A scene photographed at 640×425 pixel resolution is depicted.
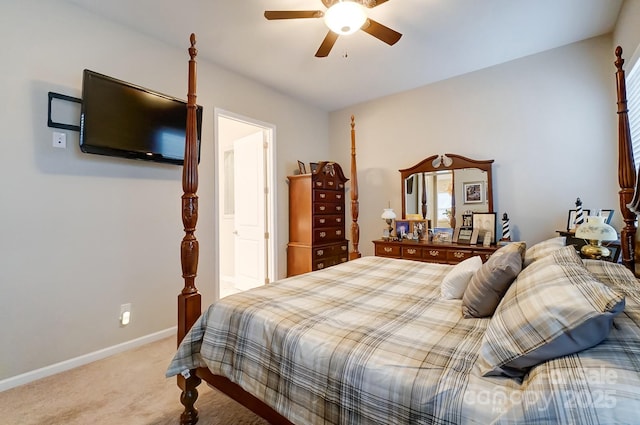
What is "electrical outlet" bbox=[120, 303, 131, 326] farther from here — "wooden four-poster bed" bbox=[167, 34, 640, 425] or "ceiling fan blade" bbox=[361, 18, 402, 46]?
"ceiling fan blade" bbox=[361, 18, 402, 46]

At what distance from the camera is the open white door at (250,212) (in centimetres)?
399

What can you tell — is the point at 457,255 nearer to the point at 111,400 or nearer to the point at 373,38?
the point at 373,38

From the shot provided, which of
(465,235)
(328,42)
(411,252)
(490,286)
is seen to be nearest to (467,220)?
(465,235)

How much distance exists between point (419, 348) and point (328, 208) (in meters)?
3.21

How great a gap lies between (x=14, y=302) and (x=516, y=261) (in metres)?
3.20

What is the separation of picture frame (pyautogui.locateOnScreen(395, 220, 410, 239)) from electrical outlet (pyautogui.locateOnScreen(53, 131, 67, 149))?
359cm

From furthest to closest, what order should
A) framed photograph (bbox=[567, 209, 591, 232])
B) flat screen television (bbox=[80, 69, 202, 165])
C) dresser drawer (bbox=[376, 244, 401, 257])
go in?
dresser drawer (bbox=[376, 244, 401, 257]) < framed photograph (bbox=[567, 209, 591, 232]) < flat screen television (bbox=[80, 69, 202, 165])

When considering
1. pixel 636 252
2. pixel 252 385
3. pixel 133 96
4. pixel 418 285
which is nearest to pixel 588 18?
pixel 636 252

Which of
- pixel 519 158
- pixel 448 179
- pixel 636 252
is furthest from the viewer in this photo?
pixel 448 179

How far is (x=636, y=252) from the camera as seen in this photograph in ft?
5.47

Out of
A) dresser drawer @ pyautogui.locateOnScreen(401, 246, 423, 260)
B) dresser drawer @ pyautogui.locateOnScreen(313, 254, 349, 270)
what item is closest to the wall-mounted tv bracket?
dresser drawer @ pyautogui.locateOnScreen(313, 254, 349, 270)

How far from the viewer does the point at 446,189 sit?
367 centimetres

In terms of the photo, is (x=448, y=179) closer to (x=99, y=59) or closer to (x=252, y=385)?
(x=252, y=385)

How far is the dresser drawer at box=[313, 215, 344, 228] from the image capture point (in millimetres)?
3963
